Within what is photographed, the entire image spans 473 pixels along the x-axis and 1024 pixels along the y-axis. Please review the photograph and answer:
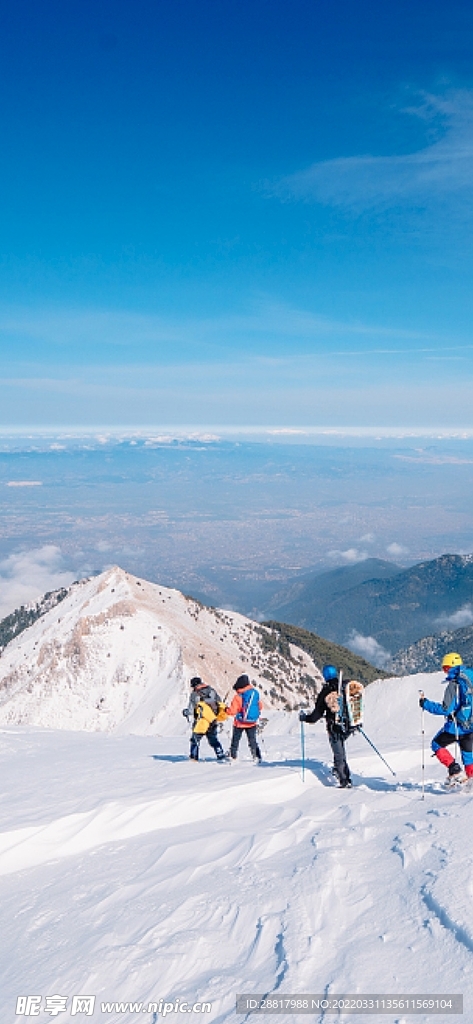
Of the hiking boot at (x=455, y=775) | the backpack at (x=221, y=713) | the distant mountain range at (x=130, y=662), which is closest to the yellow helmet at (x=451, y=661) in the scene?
the hiking boot at (x=455, y=775)

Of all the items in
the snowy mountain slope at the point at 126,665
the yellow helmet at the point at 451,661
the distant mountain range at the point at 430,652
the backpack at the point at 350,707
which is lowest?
the distant mountain range at the point at 430,652

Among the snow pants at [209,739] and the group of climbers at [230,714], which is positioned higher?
the group of climbers at [230,714]

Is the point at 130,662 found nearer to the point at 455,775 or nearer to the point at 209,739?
the point at 209,739

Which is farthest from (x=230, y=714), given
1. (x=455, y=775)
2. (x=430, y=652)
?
(x=430, y=652)

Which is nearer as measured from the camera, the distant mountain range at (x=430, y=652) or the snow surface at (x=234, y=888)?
the snow surface at (x=234, y=888)

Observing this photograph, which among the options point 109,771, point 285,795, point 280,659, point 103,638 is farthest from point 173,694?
point 285,795

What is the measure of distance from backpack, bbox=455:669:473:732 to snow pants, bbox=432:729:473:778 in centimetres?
15

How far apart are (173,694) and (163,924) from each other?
44.2 m

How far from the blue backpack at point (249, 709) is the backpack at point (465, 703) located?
4.39 meters

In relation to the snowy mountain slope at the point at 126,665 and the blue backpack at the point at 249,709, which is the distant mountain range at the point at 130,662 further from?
the blue backpack at the point at 249,709

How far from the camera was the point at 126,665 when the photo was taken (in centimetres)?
5406

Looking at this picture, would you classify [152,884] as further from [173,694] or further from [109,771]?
[173,694]

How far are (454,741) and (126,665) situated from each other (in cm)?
4780

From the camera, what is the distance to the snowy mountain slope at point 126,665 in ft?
164
